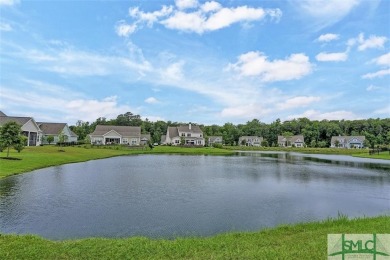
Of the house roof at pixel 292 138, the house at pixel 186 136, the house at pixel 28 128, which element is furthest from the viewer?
the house roof at pixel 292 138

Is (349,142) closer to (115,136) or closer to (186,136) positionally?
(186,136)

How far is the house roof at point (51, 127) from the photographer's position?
68.3 metres

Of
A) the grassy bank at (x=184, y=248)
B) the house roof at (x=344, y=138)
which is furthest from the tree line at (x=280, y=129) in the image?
the grassy bank at (x=184, y=248)

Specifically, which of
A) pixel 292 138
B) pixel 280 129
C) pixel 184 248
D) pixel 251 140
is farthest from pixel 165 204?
pixel 280 129

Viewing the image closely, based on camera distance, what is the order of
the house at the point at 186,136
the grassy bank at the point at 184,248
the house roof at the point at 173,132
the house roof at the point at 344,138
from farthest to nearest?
the house roof at the point at 344,138 → the house roof at the point at 173,132 → the house at the point at 186,136 → the grassy bank at the point at 184,248

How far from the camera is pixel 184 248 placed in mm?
7395

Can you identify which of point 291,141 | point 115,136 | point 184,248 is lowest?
point 184,248

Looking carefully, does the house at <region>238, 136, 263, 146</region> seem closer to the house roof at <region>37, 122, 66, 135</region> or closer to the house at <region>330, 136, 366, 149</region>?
the house at <region>330, 136, 366, 149</region>

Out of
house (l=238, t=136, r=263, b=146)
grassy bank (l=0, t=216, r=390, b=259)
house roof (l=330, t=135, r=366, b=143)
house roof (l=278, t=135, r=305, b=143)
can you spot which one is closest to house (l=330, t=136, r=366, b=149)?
house roof (l=330, t=135, r=366, b=143)

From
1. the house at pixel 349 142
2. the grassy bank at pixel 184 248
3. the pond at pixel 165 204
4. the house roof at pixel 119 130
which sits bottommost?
the pond at pixel 165 204

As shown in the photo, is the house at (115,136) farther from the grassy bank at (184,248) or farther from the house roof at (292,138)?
the grassy bank at (184,248)

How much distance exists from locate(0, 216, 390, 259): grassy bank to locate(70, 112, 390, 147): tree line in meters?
94.3

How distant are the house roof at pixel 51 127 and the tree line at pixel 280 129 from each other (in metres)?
25.3

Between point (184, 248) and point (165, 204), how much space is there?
621 cm
